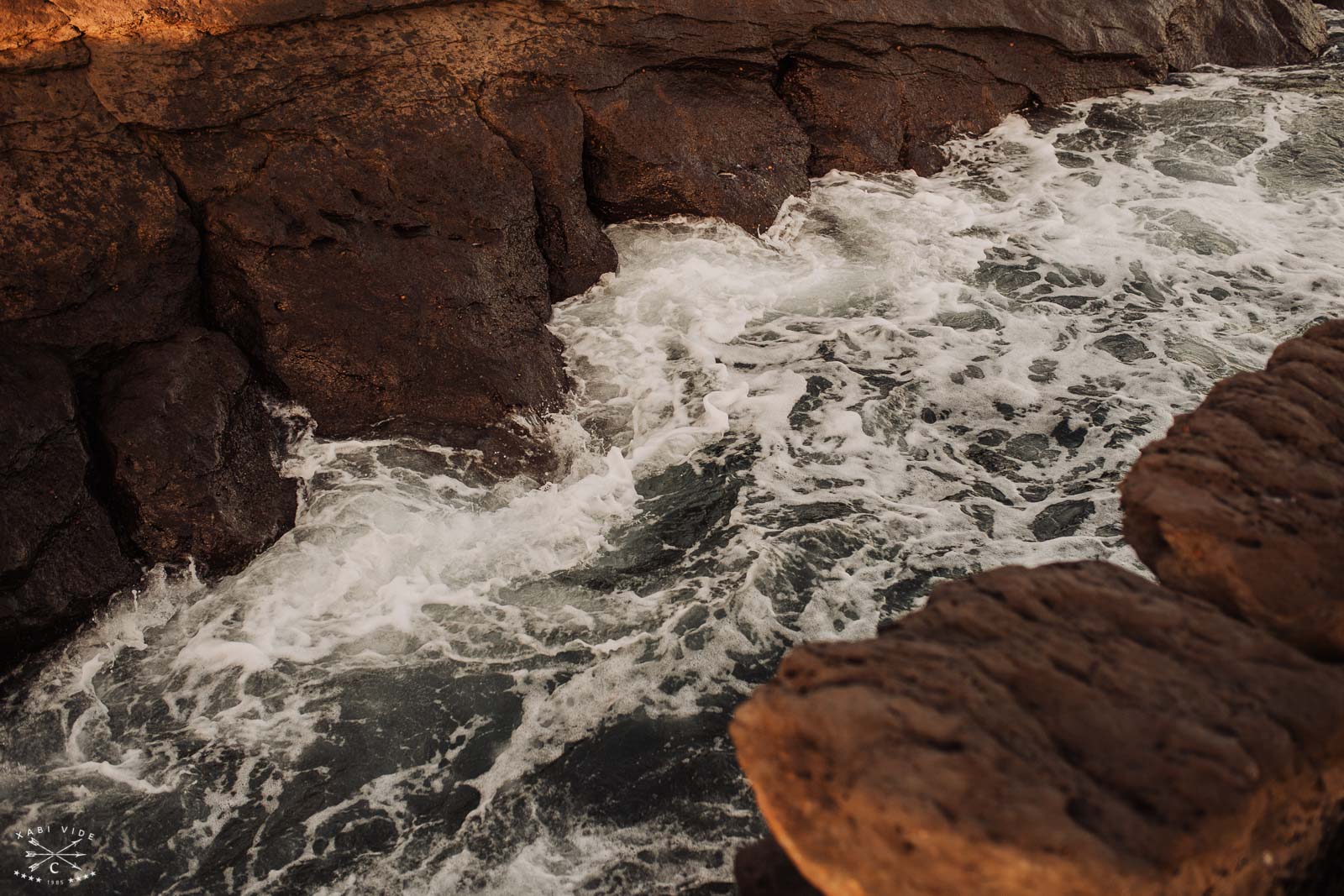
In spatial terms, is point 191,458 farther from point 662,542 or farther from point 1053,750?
point 1053,750

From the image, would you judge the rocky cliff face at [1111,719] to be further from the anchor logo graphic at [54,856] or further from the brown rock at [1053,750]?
the anchor logo graphic at [54,856]

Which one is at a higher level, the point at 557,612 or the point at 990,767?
the point at 990,767

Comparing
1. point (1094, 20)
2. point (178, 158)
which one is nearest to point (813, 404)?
point (178, 158)

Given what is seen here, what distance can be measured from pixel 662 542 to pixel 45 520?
9.72 ft

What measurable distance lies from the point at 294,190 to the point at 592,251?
2018 mm

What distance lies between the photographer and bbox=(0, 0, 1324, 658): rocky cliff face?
5.60 meters

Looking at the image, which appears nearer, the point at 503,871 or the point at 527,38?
the point at 503,871

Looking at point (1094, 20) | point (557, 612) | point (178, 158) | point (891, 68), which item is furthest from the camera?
point (1094, 20)

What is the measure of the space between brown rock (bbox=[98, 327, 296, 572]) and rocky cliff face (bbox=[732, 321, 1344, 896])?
3.65 meters

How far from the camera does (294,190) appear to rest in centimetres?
623

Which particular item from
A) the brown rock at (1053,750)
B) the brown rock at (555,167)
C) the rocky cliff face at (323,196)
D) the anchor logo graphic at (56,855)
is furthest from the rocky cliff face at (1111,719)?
the brown rock at (555,167)

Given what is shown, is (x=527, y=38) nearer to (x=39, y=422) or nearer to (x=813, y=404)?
(x=813, y=404)

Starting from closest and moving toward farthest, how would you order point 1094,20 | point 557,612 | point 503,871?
point 503,871 → point 557,612 → point 1094,20

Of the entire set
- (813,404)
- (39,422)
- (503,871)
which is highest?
(39,422)
